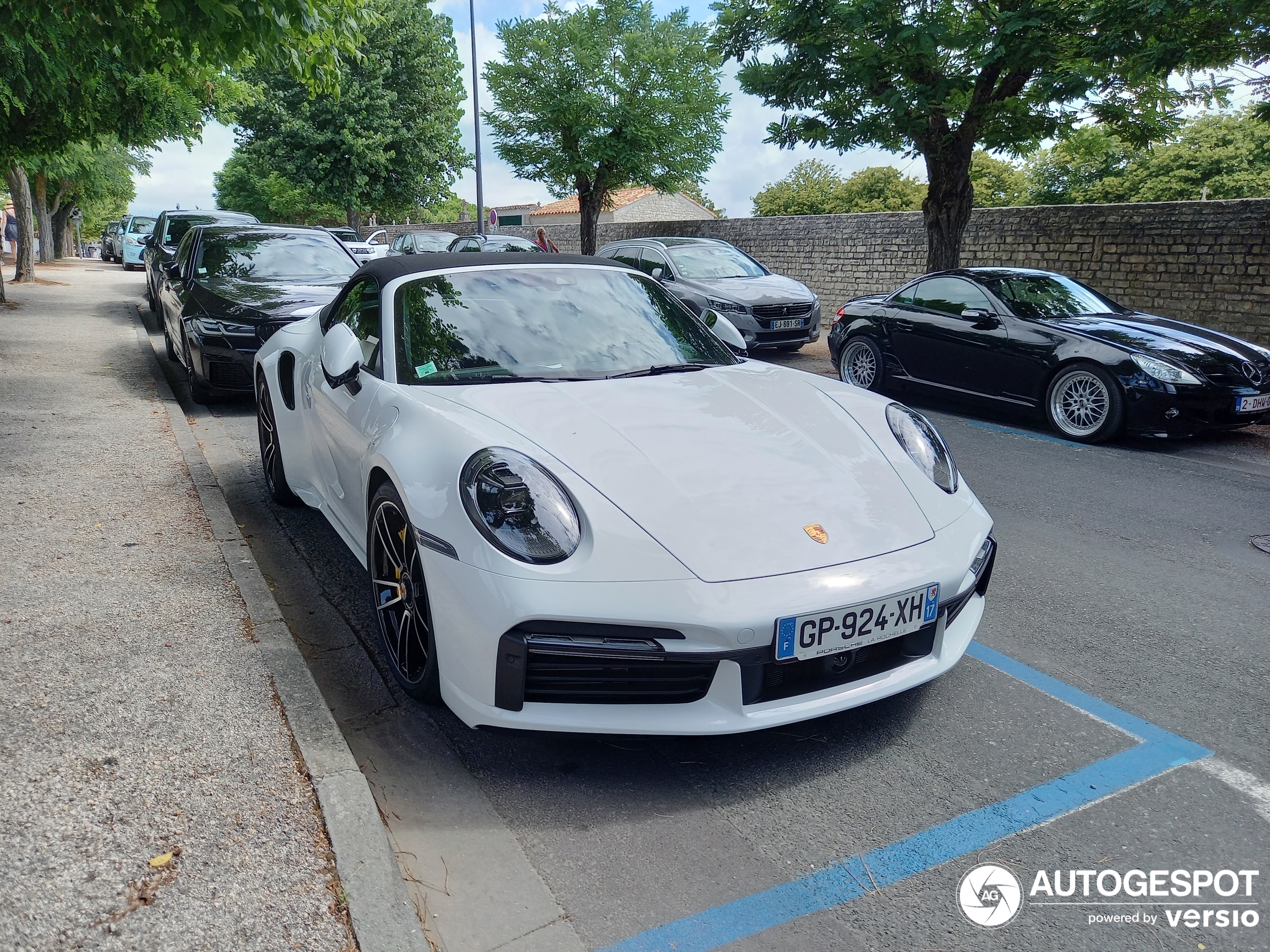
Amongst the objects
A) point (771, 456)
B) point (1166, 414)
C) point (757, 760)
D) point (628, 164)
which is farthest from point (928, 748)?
point (628, 164)

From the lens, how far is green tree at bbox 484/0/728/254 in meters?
24.7

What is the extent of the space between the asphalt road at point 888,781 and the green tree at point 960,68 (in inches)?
293

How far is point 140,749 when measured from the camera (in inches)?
111

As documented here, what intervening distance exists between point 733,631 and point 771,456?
0.79 meters

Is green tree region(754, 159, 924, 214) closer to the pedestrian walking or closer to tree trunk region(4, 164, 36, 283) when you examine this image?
the pedestrian walking

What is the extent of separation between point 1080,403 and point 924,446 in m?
5.25

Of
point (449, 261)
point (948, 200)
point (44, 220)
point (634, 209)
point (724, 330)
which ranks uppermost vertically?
point (634, 209)

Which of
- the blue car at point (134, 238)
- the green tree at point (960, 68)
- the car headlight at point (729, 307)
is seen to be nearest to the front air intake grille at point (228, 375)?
the car headlight at point (729, 307)

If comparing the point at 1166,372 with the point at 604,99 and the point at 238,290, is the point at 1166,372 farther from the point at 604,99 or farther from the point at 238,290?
the point at 604,99

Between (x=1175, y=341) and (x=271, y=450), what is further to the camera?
(x=1175, y=341)

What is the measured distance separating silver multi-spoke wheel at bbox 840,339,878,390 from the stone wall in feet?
20.9

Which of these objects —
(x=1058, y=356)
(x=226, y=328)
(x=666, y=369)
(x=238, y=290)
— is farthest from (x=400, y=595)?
(x=1058, y=356)

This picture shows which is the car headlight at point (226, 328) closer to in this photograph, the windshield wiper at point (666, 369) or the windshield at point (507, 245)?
the windshield wiper at point (666, 369)

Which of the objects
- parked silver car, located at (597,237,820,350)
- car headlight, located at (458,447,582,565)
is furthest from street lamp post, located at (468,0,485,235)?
car headlight, located at (458,447,582,565)
